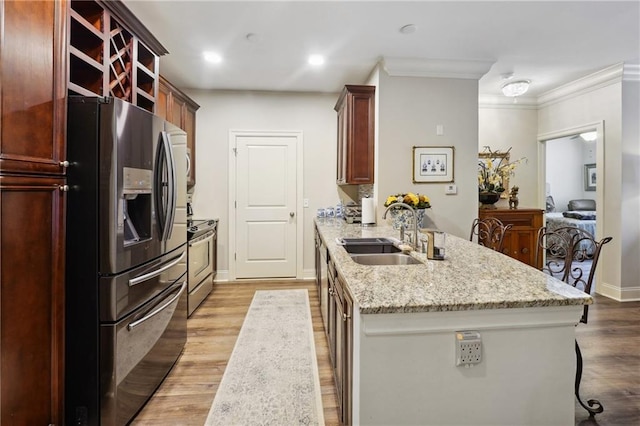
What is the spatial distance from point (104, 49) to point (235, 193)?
2.58 meters

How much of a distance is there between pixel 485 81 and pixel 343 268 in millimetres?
3703

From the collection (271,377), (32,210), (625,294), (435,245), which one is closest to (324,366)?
(271,377)

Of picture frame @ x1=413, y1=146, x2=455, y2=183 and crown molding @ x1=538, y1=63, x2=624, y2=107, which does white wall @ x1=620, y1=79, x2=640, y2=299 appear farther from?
picture frame @ x1=413, y1=146, x2=455, y2=183

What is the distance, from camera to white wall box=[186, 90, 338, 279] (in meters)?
4.42

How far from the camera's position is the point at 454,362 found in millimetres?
1162

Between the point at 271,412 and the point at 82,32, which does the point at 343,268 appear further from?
the point at 82,32

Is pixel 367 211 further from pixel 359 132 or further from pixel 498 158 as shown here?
pixel 498 158

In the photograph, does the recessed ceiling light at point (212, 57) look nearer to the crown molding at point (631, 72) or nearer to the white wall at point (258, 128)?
the white wall at point (258, 128)

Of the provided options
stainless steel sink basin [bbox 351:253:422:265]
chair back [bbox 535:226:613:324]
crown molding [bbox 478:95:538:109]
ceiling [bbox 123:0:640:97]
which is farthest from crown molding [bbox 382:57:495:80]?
stainless steel sink basin [bbox 351:253:422:265]

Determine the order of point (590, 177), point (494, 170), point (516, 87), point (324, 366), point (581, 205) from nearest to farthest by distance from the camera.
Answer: point (324, 366) → point (516, 87) → point (494, 170) → point (581, 205) → point (590, 177)

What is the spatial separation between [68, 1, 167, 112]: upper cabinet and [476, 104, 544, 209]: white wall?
14.7ft

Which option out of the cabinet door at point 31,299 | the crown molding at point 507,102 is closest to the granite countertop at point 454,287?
the cabinet door at point 31,299

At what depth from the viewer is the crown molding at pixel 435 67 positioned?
3.37m

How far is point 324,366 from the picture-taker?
228 cm
